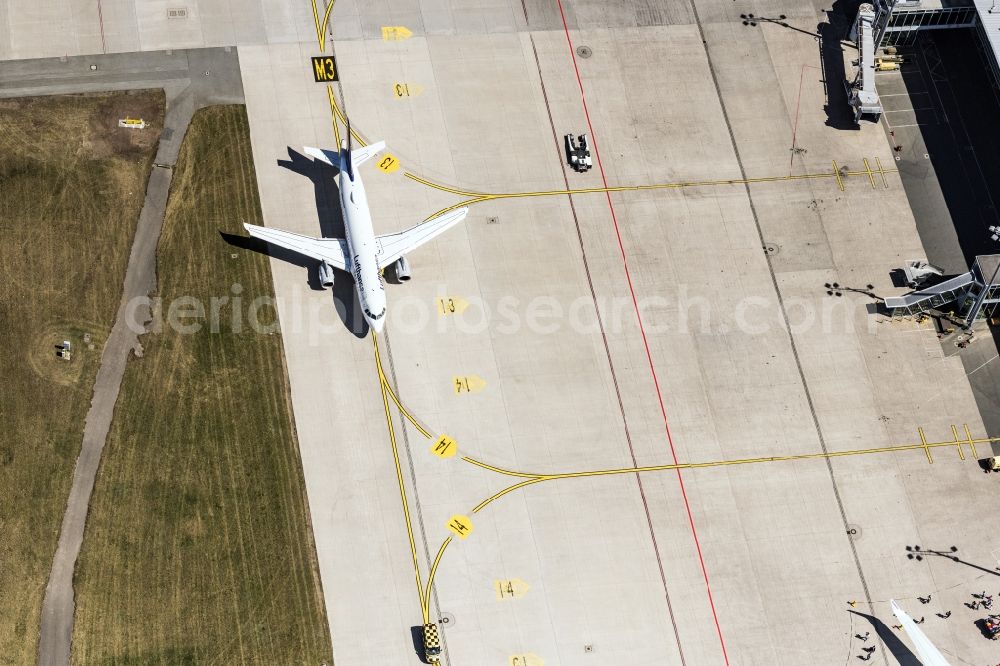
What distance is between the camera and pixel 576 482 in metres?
106

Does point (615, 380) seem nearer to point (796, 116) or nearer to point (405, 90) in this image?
point (796, 116)

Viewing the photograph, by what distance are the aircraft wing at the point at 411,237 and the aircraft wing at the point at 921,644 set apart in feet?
181

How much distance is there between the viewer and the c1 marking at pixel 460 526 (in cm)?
10269

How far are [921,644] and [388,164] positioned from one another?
68253 mm

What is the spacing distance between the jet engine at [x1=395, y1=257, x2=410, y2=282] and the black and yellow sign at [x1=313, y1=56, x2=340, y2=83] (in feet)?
77.0

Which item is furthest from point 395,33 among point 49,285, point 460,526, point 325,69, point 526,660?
point 526,660

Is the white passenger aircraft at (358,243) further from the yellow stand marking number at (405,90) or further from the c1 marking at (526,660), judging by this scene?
the c1 marking at (526,660)

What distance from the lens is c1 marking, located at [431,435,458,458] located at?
105500 millimetres

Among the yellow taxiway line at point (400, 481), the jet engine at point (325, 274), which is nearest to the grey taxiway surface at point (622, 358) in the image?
the yellow taxiway line at point (400, 481)

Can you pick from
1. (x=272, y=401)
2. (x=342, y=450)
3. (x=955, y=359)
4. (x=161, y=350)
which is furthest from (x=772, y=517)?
(x=161, y=350)

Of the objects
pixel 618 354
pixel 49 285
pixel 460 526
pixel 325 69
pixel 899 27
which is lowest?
pixel 460 526

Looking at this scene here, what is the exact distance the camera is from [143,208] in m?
113

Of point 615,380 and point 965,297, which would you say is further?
point 965,297

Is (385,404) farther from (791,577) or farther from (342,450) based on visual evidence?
(791,577)
